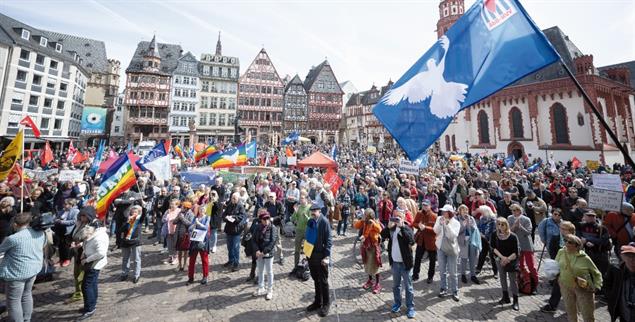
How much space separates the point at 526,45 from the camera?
3680 millimetres

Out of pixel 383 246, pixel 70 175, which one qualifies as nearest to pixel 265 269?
pixel 383 246

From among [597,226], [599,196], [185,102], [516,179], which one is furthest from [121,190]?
[185,102]

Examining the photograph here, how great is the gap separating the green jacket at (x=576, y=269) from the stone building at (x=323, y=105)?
172 feet

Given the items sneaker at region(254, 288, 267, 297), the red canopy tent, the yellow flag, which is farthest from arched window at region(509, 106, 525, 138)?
the yellow flag

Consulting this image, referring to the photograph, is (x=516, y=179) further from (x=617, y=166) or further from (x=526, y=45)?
(x=617, y=166)

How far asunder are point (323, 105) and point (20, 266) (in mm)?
54773

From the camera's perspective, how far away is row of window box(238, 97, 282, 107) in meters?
50.8

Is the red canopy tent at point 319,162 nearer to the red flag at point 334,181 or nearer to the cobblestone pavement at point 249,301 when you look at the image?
the red flag at point 334,181

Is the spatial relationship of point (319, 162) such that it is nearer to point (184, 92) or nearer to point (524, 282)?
point (524, 282)

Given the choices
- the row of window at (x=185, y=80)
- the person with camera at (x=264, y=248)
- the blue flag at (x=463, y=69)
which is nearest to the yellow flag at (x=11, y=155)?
the person with camera at (x=264, y=248)

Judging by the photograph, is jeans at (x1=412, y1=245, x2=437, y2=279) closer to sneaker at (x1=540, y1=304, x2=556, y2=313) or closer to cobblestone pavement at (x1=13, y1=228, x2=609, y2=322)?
cobblestone pavement at (x1=13, y1=228, x2=609, y2=322)

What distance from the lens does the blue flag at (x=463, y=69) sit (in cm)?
370

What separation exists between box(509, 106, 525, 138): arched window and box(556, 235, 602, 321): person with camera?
3762 cm

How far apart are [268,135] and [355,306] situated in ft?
161
